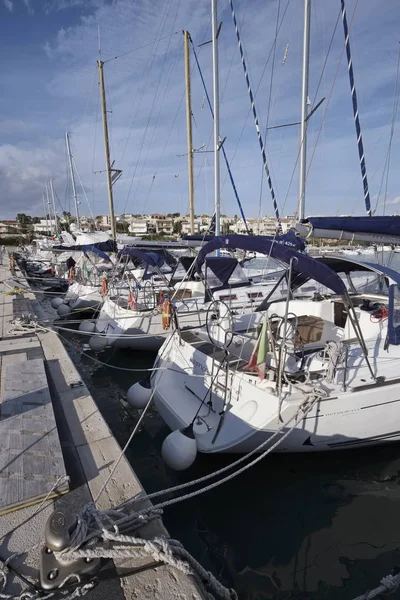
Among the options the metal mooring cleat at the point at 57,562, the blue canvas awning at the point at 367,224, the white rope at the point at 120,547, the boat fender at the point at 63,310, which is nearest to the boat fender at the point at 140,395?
the white rope at the point at 120,547

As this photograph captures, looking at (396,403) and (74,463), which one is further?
(396,403)

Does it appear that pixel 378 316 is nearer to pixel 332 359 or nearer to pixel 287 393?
pixel 332 359

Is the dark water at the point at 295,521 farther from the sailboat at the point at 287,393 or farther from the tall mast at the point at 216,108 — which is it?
the tall mast at the point at 216,108

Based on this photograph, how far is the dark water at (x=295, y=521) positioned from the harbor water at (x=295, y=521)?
0.01 meters

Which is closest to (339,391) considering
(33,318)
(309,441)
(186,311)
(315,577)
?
(309,441)

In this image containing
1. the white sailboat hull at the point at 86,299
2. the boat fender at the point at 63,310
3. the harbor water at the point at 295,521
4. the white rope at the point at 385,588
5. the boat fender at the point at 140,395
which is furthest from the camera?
the white sailboat hull at the point at 86,299

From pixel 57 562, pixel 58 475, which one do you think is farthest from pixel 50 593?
pixel 58 475

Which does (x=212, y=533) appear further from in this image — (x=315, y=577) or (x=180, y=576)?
(x=180, y=576)

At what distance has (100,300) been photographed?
1555cm

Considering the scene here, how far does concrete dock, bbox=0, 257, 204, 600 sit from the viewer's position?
93.1 inches

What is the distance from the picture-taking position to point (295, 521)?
433cm

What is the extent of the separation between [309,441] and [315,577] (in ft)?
4.90

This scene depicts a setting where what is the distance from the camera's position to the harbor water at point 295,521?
3.62 metres

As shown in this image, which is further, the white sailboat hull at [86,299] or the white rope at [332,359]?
the white sailboat hull at [86,299]
